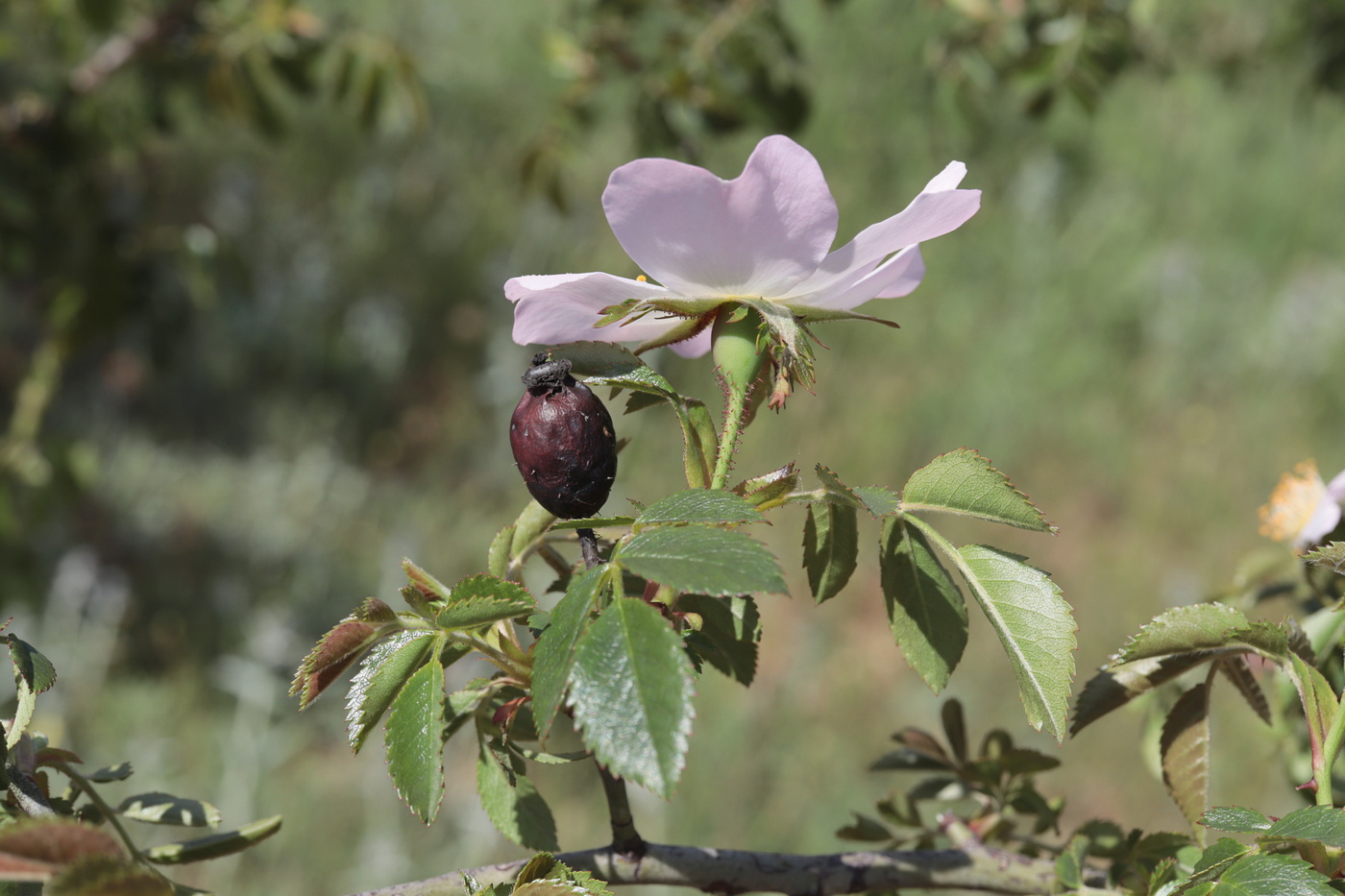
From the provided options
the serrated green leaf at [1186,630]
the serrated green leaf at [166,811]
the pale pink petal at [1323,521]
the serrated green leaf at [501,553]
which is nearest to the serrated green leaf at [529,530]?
the serrated green leaf at [501,553]

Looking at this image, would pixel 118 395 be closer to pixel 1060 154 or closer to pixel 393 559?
pixel 393 559

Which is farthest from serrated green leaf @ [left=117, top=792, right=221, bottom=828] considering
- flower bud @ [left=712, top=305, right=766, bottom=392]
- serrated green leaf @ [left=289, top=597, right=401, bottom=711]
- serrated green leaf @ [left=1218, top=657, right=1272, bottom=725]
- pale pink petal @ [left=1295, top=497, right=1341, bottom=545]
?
pale pink petal @ [left=1295, top=497, right=1341, bottom=545]

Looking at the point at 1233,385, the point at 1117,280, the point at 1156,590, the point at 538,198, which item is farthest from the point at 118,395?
the point at 1233,385

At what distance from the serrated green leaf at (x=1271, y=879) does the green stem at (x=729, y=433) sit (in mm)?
289

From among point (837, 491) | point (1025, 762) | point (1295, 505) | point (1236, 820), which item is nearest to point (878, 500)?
point (837, 491)

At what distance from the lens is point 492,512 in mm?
3742

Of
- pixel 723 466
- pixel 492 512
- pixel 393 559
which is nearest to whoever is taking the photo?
pixel 723 466

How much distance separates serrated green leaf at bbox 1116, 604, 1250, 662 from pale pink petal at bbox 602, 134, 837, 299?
0.27 m

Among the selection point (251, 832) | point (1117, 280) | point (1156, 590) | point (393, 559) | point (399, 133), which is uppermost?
point (399, 133)

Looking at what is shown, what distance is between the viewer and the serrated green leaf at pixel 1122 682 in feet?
1.96

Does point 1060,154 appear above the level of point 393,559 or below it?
above

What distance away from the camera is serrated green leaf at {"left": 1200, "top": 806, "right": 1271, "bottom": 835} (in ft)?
1.57

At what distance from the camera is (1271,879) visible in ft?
1.44

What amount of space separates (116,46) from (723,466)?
165cm
